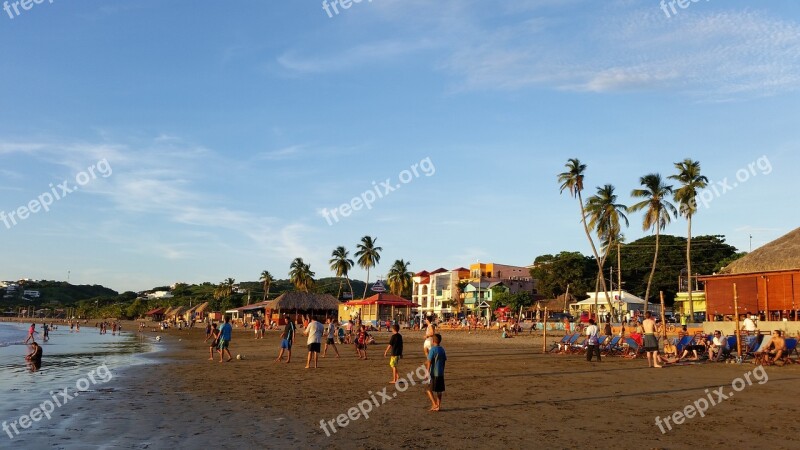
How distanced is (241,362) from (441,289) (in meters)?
83.9

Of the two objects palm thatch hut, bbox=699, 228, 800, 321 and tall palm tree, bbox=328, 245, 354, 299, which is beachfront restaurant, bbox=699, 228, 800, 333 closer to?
palm thatch hut, bbox=699, 228, 800, 321

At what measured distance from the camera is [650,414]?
1022 centimetres

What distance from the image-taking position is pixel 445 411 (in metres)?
10.5

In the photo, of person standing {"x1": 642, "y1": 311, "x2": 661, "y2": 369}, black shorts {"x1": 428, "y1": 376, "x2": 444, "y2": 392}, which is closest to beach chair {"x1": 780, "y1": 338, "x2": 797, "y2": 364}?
person standing {"x1": 642, "y1": 311, "x2": 661, "y2": 369}

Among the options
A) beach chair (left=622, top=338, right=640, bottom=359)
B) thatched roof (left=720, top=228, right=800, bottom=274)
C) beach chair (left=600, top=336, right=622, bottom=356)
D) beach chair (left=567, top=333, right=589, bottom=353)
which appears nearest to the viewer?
beach chair (left=622, top=338, right=640, bottom=359)

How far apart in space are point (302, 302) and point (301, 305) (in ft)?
1.53

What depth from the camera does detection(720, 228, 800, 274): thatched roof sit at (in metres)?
29.5

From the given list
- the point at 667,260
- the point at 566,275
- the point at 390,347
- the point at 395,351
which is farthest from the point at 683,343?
the point at 667,260

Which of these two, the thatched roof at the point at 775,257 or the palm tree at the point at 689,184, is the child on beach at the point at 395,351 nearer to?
the thatched roof at the point at 775,257

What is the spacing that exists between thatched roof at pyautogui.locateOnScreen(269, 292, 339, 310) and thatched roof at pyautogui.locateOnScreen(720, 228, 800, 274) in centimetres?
4226

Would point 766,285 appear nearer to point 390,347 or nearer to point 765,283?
point 765,283


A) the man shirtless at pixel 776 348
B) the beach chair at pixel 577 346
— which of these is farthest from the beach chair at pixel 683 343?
the beach chair at pixel 577 346

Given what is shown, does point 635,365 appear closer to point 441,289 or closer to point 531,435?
point 531,435

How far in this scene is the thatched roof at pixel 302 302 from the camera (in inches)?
2493
